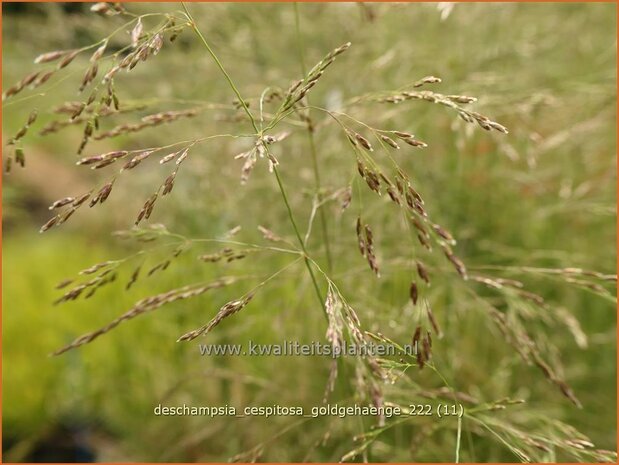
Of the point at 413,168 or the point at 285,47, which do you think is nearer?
the point at 413,168

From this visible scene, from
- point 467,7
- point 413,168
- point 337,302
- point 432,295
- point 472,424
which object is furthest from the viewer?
point 467,7

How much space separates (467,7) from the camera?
2.74 m

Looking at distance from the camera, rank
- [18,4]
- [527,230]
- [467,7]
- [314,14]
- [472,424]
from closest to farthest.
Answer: [472,424]
[527,230]
[467,7]
[314,14]
[18,4]

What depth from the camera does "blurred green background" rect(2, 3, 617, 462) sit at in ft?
6.84

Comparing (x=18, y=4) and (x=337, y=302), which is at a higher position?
(x=18, y=4)

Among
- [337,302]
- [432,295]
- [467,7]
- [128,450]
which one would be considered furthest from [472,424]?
[467,7]

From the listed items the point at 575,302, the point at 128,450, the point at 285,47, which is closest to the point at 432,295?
the point at 575,302

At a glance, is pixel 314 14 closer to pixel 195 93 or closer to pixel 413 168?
pixel 195 93

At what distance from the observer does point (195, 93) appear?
10.3ft

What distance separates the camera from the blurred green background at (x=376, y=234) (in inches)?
82.0

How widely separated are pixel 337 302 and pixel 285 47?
2107 mm

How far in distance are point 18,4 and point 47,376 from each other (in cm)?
686

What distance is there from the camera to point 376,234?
6.93ft

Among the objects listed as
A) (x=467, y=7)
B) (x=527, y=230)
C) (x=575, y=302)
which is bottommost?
(x=575, y=302)
